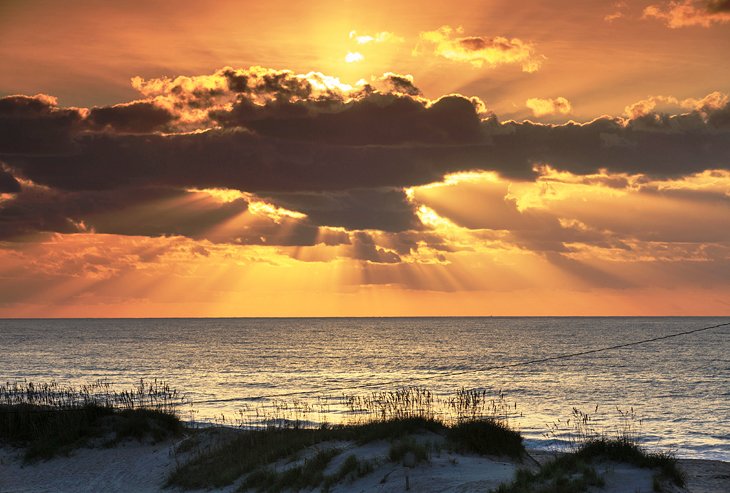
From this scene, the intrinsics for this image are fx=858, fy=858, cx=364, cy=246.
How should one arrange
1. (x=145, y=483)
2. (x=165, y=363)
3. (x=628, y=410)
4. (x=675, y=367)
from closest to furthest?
(x=145, y=483) < (x=628, y=410) < (x=675, y=367) < (x=165, y=363)

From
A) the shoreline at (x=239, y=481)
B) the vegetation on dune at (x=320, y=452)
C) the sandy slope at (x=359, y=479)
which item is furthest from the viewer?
the vegetation on dune at (x=320, y=452)

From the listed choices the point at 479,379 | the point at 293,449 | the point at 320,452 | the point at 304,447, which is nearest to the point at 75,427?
the point at 293,449

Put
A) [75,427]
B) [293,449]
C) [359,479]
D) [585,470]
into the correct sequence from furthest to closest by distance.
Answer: [75,427] < [293,449] < [359,479] < [585,470]

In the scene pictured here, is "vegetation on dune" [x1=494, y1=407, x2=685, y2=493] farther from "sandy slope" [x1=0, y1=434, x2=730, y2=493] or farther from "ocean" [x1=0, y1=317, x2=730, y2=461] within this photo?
"ocean" [x1=0, y1=317, x2=730, y2=461]

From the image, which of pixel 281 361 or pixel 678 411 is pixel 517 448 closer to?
pixel 678 411

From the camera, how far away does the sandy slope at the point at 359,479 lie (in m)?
22.6

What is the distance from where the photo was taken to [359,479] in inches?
963

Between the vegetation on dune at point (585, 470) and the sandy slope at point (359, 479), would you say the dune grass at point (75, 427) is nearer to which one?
the sandy slope at point (359, 479)

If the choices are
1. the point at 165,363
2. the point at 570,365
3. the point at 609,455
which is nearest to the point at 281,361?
the point at 165,363

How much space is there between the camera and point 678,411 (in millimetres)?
59375

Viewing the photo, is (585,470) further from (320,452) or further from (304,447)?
(304,447)

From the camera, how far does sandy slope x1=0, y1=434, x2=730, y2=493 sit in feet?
74.2

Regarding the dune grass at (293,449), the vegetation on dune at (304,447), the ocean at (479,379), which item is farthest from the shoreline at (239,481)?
the ocean at (479,379)

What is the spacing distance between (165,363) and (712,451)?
8530 centimetres
